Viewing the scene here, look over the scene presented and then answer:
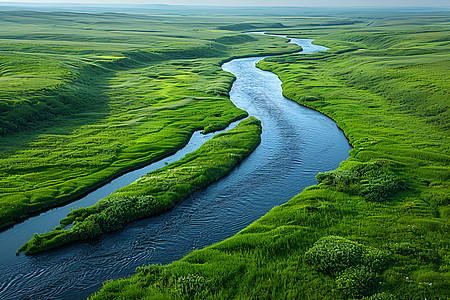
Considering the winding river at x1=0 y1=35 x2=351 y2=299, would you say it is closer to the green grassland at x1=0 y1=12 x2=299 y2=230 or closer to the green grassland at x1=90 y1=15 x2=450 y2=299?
the green grassland at x1=90 y1=15 x2=450 y2=299

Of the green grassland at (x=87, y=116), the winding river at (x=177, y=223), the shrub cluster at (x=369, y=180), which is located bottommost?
the winding river at (x=177, y=223)

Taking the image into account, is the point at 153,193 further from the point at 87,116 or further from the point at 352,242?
the point at 87,116

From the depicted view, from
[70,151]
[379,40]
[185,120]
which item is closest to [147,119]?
[185,120]

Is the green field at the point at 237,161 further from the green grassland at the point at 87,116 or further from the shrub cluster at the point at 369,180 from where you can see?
the green grassland at the point at 87,116

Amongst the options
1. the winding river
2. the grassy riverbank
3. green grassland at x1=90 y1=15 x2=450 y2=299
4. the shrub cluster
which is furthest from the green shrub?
the grassy riverbank

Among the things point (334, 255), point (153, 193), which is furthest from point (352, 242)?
point (153, 193)

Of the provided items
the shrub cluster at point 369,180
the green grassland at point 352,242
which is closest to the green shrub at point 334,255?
the green grassland at point 352,242

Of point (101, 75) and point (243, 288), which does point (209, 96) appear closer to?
point (101, 75)
